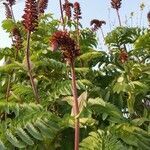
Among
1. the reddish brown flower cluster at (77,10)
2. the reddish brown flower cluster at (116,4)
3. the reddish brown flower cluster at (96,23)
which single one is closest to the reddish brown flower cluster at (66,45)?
the reddish brown flower cluster at (77,10)

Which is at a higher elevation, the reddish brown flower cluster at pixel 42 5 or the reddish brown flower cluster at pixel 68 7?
the reddish brown flower cluster at pixel 42 5

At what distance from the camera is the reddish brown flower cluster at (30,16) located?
2.90 meters

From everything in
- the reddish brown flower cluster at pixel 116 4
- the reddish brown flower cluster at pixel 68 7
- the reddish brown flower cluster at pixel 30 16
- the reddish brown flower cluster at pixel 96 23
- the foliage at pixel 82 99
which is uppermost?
the reddish brown flower cluster at pixel 116 4

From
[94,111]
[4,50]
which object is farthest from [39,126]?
[4,50]

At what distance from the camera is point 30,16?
291 cm

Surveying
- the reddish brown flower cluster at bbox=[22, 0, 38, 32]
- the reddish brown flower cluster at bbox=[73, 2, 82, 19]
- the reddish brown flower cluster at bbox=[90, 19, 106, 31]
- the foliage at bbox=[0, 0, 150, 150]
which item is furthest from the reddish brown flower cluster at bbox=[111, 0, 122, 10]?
the reddish brown flower cluster at bbox=[22, 0, 38, 32]

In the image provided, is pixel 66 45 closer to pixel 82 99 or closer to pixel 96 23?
pixel 82 99

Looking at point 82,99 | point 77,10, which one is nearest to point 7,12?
point 77,10

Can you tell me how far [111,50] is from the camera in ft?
14.5

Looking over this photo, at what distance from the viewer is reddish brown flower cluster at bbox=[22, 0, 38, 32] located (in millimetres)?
2898

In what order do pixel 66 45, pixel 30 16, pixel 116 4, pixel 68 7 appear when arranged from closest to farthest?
pixel 66 45 → pixel 30 16 → pixel 68 7 → pixel 116 4

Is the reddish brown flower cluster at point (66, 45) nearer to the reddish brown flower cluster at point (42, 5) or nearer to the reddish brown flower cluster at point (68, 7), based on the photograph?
the reddish brown flower cluster at point (68, 7)

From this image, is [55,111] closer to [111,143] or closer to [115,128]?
[115,128]

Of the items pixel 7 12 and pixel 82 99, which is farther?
pixel 7 12
